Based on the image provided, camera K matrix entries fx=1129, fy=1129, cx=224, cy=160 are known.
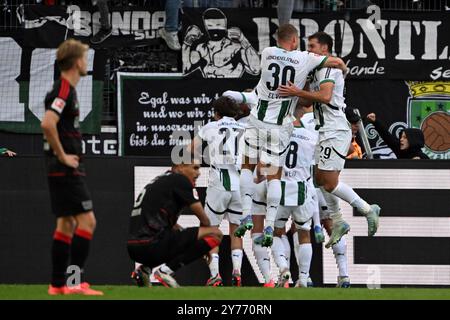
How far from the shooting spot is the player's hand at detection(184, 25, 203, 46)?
695 inches

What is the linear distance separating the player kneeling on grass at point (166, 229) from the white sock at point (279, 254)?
122 inches

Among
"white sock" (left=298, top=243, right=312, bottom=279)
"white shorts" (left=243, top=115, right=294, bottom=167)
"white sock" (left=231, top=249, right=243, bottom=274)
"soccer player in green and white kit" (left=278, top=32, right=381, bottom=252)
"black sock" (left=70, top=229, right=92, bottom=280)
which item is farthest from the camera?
"white sock" (left=231, top=249, right=243, bottom=274)

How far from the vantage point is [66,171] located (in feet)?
32.6

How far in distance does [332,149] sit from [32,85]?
Result: 5.62 meters

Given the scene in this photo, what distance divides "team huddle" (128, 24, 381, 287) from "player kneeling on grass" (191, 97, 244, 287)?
0.04ft

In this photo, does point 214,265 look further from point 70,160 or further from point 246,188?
point 70,160

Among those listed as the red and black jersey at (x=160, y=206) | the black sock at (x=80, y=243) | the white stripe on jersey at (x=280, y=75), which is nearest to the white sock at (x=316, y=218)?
the white stripe on jersey at (x=280, y=75)

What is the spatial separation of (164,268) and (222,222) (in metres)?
3.75

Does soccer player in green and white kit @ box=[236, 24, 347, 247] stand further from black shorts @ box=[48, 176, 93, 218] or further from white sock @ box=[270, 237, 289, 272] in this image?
black shorts @ box=[48, 176, 93, 218]

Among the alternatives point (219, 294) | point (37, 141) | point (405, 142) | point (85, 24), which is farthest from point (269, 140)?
point (85, 24)

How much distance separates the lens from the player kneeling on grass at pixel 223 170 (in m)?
14.9

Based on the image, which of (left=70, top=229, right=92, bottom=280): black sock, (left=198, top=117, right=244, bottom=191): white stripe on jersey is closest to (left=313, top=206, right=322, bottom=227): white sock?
(left=198, top=117, right=244, bottom=191): white stripe on jersey

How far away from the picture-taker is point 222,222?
1605cm
